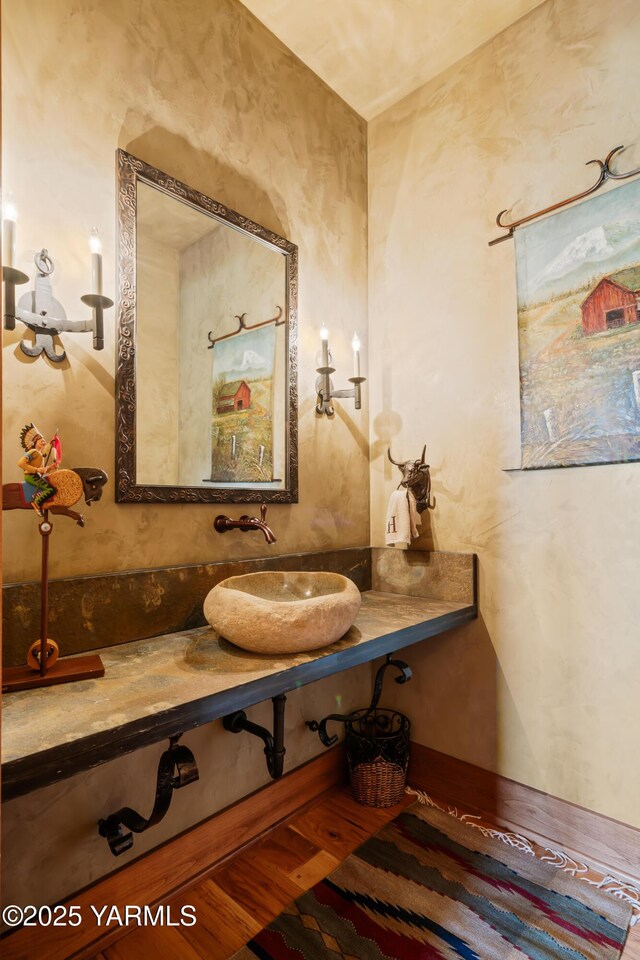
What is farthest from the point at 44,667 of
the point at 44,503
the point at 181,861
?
the point at 181,861

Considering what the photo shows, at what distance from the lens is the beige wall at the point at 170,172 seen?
1282mm

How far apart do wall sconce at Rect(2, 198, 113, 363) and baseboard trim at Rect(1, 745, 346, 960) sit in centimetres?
134

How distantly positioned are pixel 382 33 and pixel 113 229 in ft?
4.31

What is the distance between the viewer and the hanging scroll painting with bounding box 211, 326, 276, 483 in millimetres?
1690

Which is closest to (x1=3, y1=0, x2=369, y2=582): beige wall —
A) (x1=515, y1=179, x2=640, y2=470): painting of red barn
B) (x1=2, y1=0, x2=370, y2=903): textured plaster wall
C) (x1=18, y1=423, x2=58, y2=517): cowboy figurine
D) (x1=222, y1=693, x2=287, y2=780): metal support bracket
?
(x1=2, y1=0, x2=370, y2=903): textured plaster wall

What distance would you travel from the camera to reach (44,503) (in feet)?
3.75

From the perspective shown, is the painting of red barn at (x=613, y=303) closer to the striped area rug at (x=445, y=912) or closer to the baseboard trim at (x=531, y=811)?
the baseboard trim at (x=531, y=811)

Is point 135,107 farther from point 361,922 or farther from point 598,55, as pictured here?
point 361,922

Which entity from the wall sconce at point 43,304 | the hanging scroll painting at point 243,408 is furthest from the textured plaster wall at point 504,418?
the wall sconce at point 43,304

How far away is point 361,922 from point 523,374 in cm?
167

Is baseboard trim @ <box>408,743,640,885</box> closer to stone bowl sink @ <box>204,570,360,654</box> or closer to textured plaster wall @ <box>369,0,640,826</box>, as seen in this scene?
textured plaster wall @ <box>369,0,640,826</box>

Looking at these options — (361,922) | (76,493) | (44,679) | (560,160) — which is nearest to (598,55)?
(560,160)

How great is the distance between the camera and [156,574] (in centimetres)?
146

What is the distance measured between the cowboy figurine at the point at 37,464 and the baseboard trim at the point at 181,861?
98 centimetres
